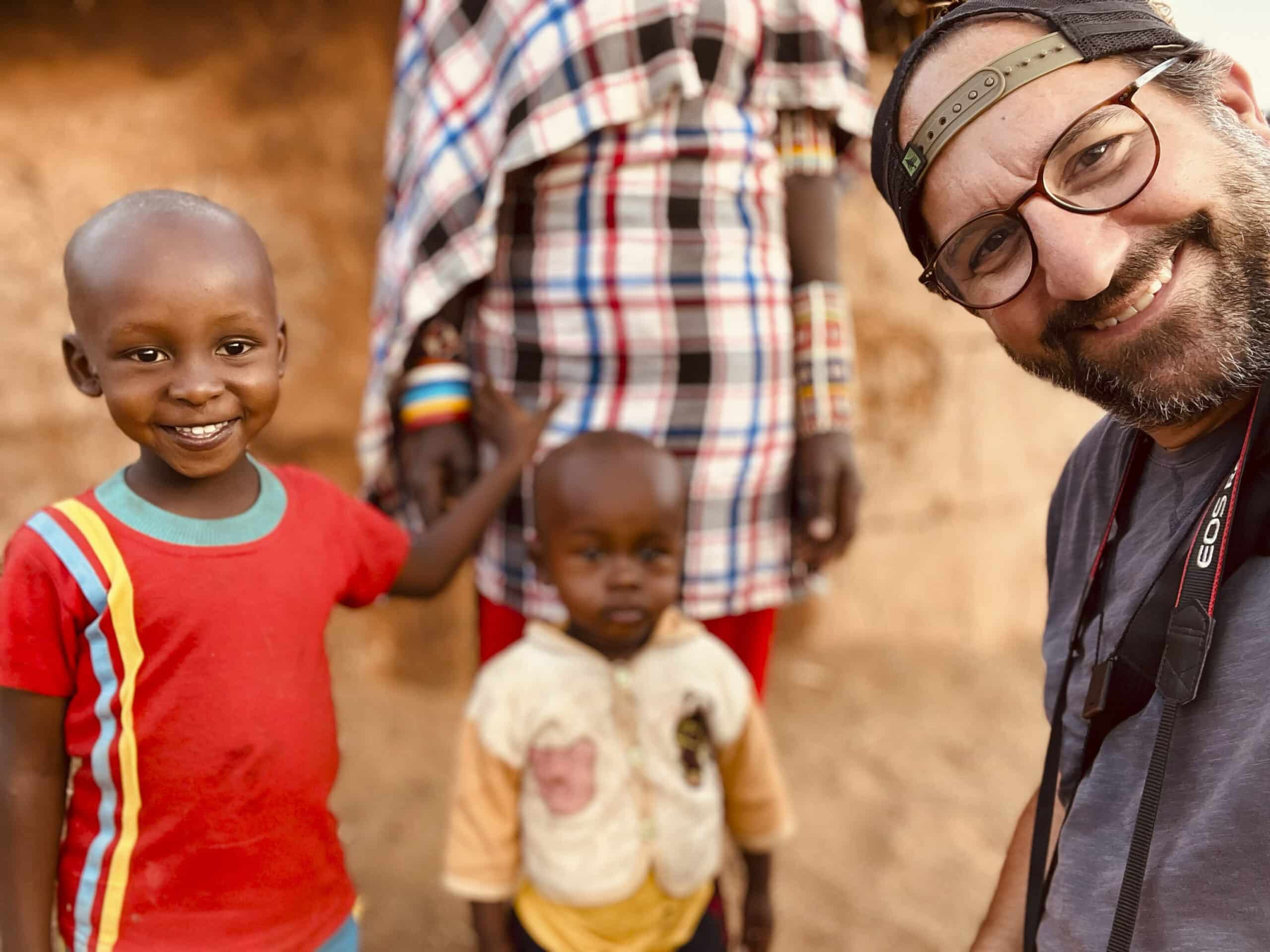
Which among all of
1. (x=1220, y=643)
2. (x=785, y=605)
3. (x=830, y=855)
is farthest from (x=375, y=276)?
(x=1220, y=643)

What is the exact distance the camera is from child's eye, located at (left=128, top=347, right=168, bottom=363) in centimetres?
117

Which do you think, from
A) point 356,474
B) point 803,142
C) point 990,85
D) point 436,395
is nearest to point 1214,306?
point 990,85

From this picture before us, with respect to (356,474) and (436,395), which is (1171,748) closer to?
(436,395)

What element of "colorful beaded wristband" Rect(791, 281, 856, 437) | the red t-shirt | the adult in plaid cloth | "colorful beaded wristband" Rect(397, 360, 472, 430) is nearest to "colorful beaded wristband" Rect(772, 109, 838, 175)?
the adult in plaid cloth

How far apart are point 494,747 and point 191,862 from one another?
0.52m

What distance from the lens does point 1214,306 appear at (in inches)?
42.7

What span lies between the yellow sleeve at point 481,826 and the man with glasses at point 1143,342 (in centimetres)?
83

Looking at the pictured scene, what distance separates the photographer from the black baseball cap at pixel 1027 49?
1.11 metres

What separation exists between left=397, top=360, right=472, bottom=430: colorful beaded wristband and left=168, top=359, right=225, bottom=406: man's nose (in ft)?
2.58

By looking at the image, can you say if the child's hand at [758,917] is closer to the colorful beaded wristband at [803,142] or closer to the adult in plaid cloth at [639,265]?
the adult in plaid cloth at [639,265]

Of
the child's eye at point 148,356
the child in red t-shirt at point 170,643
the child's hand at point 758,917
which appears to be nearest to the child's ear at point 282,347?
the child in red t-shirt at point 170,643

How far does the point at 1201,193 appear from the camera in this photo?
1.08m

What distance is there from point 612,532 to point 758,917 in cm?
78

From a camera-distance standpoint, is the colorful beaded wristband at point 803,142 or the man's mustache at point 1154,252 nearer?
the man's mustache at point 1154,252
